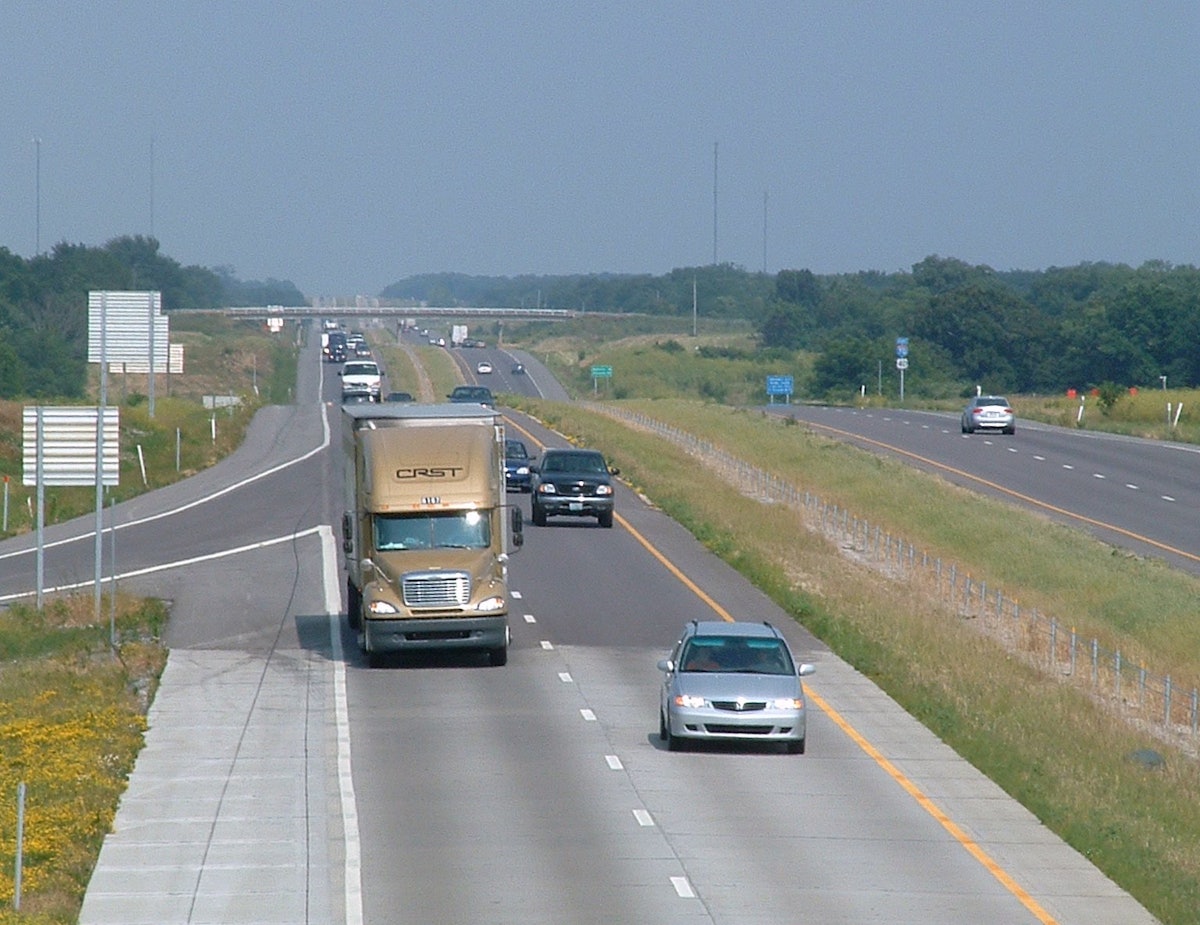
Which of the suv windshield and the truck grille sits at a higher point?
the suv windshield

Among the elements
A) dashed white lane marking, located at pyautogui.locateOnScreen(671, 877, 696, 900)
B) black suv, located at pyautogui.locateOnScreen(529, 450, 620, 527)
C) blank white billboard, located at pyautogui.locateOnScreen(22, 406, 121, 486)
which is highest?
blank white billboard, located at pyautogui.locateOnScreen(22, 406, 121, 486)

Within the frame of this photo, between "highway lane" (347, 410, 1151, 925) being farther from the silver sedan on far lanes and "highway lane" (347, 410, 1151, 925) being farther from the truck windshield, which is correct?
the silver sedan on far lanes

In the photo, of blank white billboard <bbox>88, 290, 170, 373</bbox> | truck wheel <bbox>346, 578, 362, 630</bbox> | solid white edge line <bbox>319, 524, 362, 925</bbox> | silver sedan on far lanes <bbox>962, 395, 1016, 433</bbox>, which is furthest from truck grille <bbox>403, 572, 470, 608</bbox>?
silver sedan on far lanes <bbox>962, 395, 1016, 433</bbox>

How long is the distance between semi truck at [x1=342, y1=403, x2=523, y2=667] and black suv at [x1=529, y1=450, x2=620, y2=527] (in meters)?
20.8

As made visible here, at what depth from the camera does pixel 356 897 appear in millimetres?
16859

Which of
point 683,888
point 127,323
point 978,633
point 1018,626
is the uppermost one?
point 127,323

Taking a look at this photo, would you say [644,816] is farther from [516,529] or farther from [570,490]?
[570,490]

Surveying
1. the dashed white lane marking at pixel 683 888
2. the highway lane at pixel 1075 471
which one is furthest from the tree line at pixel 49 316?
the dashed white lane marking at pixel 683 888

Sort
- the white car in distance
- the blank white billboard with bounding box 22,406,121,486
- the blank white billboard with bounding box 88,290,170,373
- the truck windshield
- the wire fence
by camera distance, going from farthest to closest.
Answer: the white car in distance
the blank white billboard with bounding box 88,290,170,373
the blank white billboard with bounding box 22,406,121,486
the wire fence
the truck windshield

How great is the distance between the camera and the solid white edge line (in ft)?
56.0

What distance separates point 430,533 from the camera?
102 feet

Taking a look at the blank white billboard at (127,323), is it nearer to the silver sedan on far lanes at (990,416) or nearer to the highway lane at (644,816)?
the highway lane at (644,816)

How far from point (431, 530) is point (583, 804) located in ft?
33.5

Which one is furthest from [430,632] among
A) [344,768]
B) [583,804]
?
[583,804]
